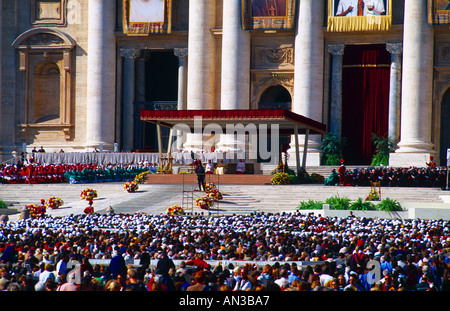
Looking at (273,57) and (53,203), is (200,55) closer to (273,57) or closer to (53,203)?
(273,57)

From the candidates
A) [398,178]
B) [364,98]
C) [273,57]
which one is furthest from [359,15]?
[398,178]

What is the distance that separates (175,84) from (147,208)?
29.8 m

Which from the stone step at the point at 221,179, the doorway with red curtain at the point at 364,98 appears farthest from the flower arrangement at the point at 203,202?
the doorway with red curtain at the point at 364,98

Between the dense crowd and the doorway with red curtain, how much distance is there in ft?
39.1

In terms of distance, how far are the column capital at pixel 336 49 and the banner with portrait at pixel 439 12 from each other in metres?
6.35

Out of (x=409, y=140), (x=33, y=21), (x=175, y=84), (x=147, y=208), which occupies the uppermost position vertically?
(x=33, y=21)

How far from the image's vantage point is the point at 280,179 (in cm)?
3584

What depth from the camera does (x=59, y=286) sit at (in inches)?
422

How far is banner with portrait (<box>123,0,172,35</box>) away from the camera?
165 feet

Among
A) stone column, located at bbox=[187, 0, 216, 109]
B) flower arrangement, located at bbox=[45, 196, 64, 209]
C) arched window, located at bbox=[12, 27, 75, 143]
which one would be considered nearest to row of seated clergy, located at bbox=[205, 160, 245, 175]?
stone column, located at bbox=[187, 0, 216, 109]

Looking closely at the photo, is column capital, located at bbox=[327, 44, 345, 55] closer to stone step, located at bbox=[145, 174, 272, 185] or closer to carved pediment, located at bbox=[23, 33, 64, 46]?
stone step, located at bbox=[145, 174, 272, 185]
